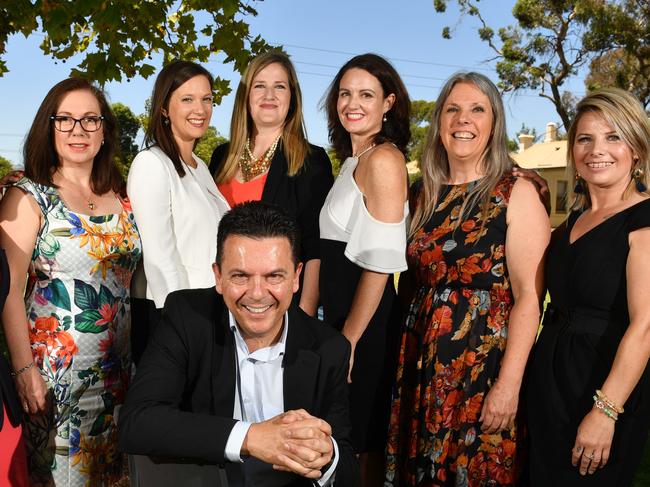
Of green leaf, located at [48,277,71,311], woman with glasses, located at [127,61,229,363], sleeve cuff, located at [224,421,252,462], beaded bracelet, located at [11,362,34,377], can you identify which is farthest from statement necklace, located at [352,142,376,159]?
beaded bracelet, located at [11,362,34,377]

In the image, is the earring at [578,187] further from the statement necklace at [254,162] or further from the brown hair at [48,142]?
the brown hair at [48,142]

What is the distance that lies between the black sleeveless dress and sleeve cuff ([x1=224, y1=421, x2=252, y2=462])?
151 cm

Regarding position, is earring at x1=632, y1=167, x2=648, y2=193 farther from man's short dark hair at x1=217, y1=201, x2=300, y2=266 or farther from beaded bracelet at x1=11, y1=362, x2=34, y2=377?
beaded bracelet at x1=11, y1=362, x2=34, y2=377

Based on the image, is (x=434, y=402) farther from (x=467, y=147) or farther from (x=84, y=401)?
(x=84, y=401)

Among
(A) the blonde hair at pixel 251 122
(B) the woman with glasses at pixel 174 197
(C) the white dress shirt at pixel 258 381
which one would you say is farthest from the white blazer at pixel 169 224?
(C) the white dress shirt at pixel 258 381

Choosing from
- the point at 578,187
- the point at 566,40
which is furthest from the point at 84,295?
the point at 566,40

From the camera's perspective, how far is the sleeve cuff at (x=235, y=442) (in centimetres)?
224

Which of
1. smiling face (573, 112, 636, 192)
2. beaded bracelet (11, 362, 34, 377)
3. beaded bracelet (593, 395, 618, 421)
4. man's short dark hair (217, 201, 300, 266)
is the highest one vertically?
smiling face (573, 112, 636, 192)

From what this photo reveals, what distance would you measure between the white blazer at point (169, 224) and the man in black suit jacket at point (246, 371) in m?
0.64

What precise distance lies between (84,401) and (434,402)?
172 centimetres

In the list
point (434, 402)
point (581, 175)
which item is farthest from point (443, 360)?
point (581, 175)

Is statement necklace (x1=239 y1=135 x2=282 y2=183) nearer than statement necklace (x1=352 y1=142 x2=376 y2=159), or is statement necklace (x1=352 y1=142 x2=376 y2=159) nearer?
statement necklace (x1=352 y1=142 x2=376 y2=159)

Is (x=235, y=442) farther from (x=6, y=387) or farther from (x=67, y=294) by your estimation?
(x=67, y=294)

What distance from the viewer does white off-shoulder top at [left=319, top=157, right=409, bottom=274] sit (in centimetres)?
328
